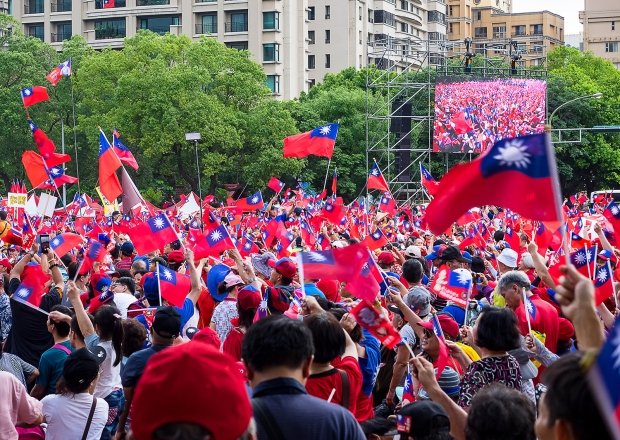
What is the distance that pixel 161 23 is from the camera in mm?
82750

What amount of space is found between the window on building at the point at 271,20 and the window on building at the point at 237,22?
140 cm

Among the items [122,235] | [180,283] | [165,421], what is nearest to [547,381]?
[165,421]

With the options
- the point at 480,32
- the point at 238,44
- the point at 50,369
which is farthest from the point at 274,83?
the point at 50,369

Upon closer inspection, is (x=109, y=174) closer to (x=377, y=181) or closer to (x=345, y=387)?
(x=377, y=181)

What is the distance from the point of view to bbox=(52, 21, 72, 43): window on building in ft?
280

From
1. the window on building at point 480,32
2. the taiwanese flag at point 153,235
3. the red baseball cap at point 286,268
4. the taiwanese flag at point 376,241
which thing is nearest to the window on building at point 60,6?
the window on building at point 480,32

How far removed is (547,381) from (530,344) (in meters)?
3.67

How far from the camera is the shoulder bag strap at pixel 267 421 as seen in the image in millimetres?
4270

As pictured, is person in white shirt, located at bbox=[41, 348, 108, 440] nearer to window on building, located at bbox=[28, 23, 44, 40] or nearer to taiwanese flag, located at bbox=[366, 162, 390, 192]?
taiwanese flag, located at bbox=[366, 162, 390, 192]

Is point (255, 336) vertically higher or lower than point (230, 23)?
lower

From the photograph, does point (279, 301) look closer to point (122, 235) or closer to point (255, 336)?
point (255, 336)

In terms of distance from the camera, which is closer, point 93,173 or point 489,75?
point 489,75

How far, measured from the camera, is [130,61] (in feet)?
189

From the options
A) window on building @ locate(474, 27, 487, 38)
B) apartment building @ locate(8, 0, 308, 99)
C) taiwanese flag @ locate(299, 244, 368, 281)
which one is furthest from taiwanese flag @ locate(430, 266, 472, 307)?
window on building @ locate(474, 27, 487, 38)
